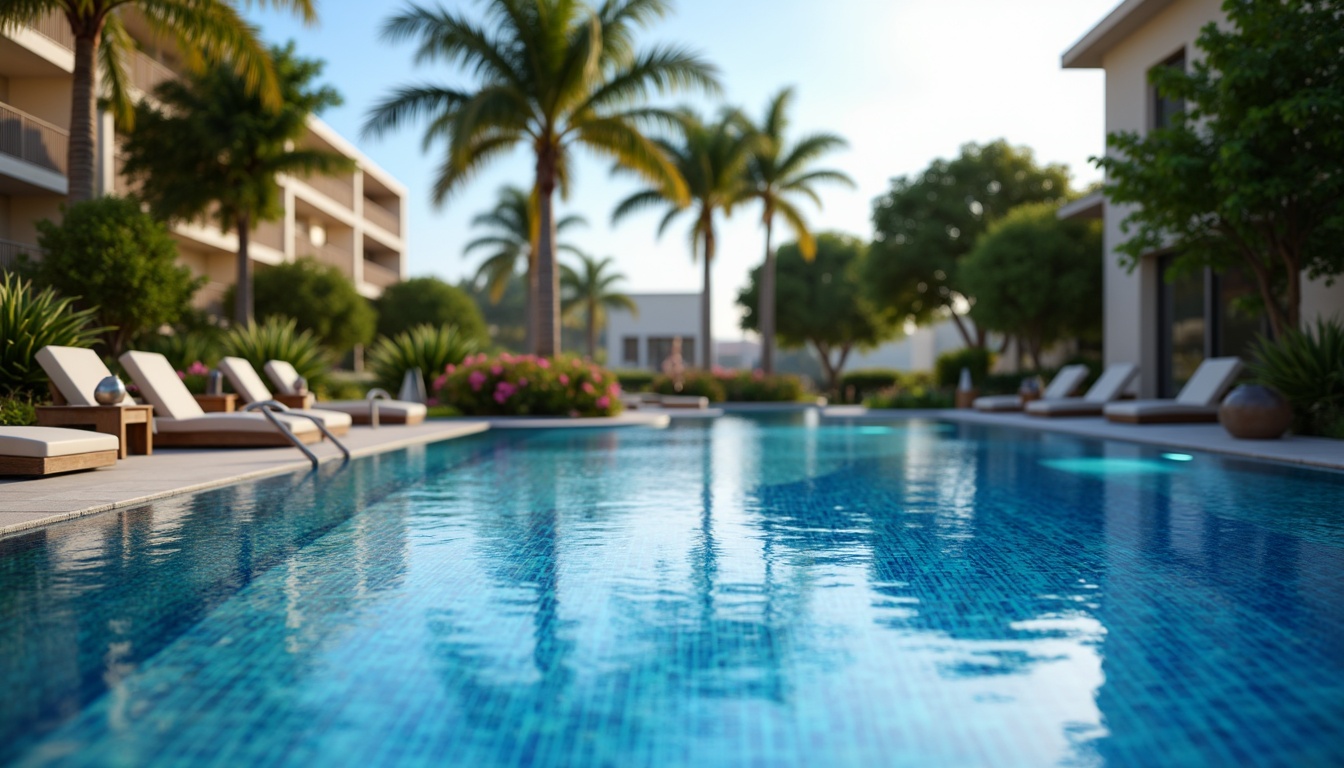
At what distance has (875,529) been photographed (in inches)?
243

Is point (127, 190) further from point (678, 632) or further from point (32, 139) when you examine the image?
point (678, 632)

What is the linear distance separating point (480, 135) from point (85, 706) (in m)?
17.6

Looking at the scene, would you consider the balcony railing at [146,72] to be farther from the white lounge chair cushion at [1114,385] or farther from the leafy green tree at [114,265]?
the white lounge chair cushion at [1114,385]

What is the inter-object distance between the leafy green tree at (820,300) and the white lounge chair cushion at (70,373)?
33044 mm

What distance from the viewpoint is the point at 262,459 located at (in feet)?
32.5

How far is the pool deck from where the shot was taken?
6504 millimetres

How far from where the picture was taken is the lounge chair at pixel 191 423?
11008mm

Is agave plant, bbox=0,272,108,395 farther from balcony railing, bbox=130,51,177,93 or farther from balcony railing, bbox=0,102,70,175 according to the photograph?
balcony railing, bbox=130,51,177,93

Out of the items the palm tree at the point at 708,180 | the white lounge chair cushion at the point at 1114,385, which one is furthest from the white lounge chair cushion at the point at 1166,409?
the palm tree at the point at 708,180

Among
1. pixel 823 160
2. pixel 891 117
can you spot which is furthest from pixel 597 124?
pixel 823 160

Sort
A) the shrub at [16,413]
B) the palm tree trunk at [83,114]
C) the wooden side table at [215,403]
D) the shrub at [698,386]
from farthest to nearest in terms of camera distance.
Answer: the shrub at [698,386] < the palm tree trunk at [83,114] < the wooden side table at [215,403] < the shrub at [16,413]

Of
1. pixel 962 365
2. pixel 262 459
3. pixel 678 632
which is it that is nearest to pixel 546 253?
pixel 262 459

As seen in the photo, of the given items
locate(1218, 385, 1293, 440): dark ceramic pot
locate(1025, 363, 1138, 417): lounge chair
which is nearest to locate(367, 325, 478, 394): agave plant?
locate(1025, 363, 1138, 417): lounge chair

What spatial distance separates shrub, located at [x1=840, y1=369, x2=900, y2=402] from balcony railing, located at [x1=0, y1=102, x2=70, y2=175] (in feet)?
75.0
